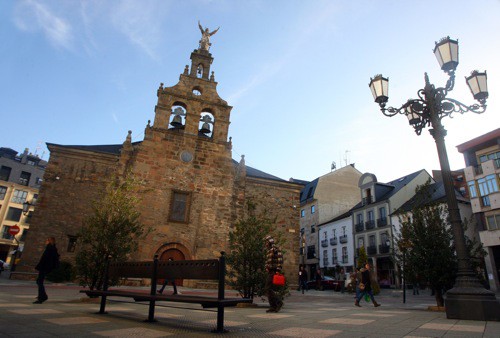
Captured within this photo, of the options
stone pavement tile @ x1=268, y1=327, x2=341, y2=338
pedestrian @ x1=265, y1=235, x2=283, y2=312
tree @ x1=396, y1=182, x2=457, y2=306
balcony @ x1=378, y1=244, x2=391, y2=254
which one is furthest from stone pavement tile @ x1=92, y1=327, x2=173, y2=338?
balcony @ x1=378, y1=244, x2=391, y2=254

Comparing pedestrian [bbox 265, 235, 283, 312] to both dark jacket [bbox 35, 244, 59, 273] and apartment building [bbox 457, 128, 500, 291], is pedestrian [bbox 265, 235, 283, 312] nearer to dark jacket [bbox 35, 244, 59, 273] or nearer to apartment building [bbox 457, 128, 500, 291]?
dark jacket [bbox 35, 244, 59, 273]

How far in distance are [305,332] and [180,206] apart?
14869 mm

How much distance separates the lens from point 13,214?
47.4 metres

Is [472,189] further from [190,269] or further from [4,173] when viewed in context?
[4,173]

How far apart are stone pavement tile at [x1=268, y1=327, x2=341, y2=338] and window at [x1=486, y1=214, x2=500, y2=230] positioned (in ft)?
88.2

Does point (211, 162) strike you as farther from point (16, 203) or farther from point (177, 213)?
point (16, 203)

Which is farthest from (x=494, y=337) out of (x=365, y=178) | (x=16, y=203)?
(x=16, y=203)

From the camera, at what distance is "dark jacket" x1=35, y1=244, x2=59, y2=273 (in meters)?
7.45

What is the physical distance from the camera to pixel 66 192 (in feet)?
62.1

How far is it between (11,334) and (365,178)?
37989mm

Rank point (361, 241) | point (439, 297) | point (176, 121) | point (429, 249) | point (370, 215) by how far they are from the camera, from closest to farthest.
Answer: point (439, 297) → point (429, 249) → point (176, 121) → point (370, 215) → point (361, 241)

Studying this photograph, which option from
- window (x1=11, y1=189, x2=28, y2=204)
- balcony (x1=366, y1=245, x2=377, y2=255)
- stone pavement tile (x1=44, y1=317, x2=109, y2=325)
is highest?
window (x1=11, y1=189, x2=28, y2=204)

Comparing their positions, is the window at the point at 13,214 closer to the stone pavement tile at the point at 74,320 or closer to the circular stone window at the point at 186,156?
the circular stone window at the point at 186,156

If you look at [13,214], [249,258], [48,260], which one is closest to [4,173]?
[13,214]
